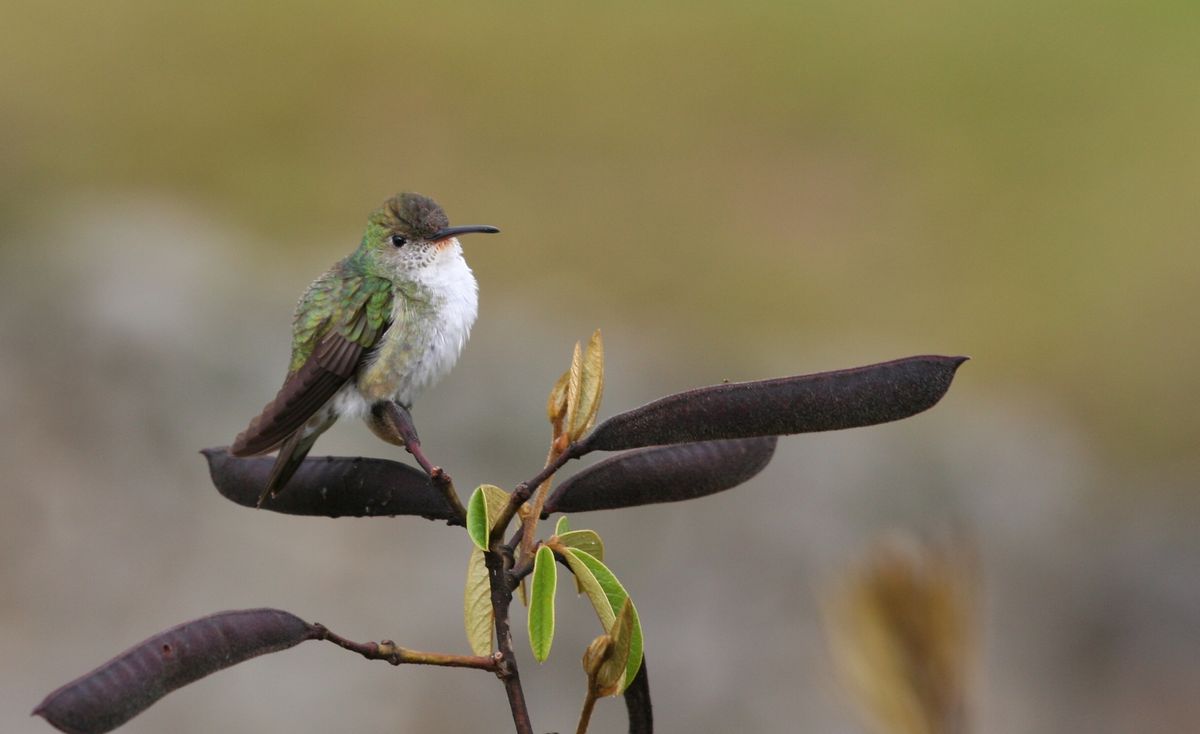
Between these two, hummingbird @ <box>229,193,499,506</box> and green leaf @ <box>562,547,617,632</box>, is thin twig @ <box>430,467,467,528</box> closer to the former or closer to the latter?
green leaf @ <box>562,547,617,632</box>

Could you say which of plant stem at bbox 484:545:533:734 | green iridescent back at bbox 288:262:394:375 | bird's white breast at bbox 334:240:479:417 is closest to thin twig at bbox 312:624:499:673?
plant stem at bbox 484:545:533:734

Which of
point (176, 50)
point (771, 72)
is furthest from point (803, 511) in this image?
point (176, 50)

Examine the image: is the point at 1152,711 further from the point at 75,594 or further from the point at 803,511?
the point at 75,594

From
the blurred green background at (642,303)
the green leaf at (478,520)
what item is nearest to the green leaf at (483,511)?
the green leaf at (478,520)

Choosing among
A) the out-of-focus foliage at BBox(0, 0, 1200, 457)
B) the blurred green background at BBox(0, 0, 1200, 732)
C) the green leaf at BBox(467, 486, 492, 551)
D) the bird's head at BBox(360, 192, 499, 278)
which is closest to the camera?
the green leaf at BBox(467, 486, 492, 551)

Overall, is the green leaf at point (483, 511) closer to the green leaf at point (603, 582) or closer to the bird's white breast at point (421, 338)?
the green leaf at point (603, 582)

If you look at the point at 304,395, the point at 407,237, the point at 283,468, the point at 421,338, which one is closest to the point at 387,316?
the point at 421,338
